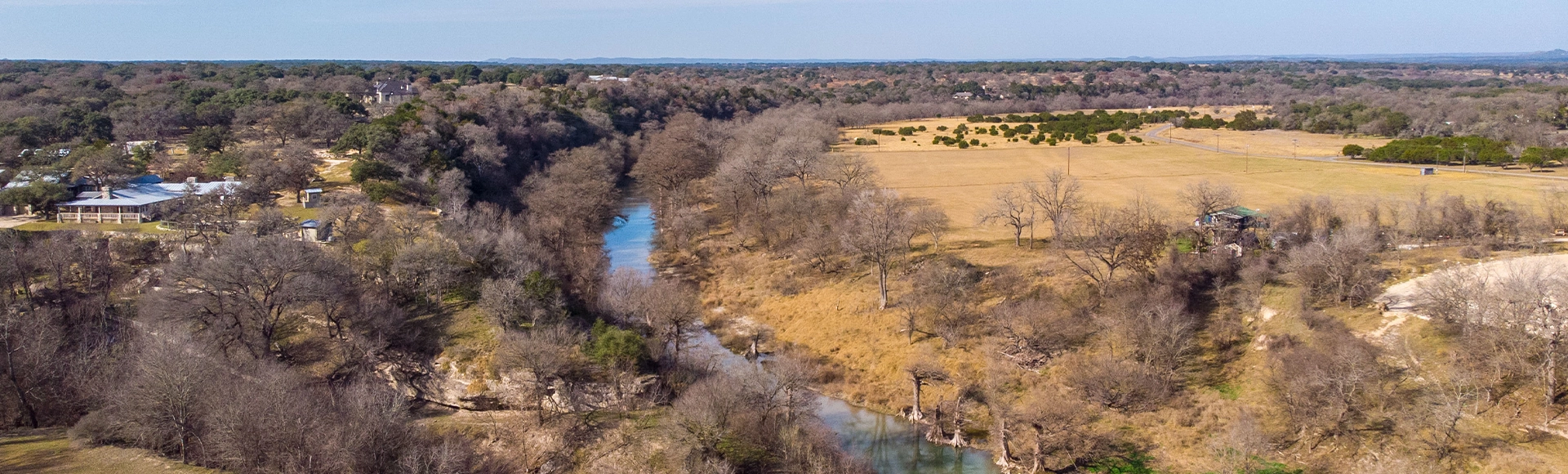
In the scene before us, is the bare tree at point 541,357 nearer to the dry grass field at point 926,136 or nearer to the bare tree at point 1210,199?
the bare tree at point 1210,199

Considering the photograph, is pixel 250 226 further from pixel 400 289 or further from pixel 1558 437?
pixel 1558 437

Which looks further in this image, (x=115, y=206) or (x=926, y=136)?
(x=926, y=136)

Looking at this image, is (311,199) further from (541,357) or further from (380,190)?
(541,357)

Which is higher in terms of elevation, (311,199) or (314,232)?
(311,199)

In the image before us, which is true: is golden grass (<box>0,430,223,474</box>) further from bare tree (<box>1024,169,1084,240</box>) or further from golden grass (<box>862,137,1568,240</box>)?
golden grass (<box>862,137,1568,240</box>)

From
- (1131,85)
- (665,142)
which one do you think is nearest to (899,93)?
(1131,85)

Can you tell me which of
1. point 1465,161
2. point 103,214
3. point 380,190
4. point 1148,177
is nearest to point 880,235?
point 380,190
